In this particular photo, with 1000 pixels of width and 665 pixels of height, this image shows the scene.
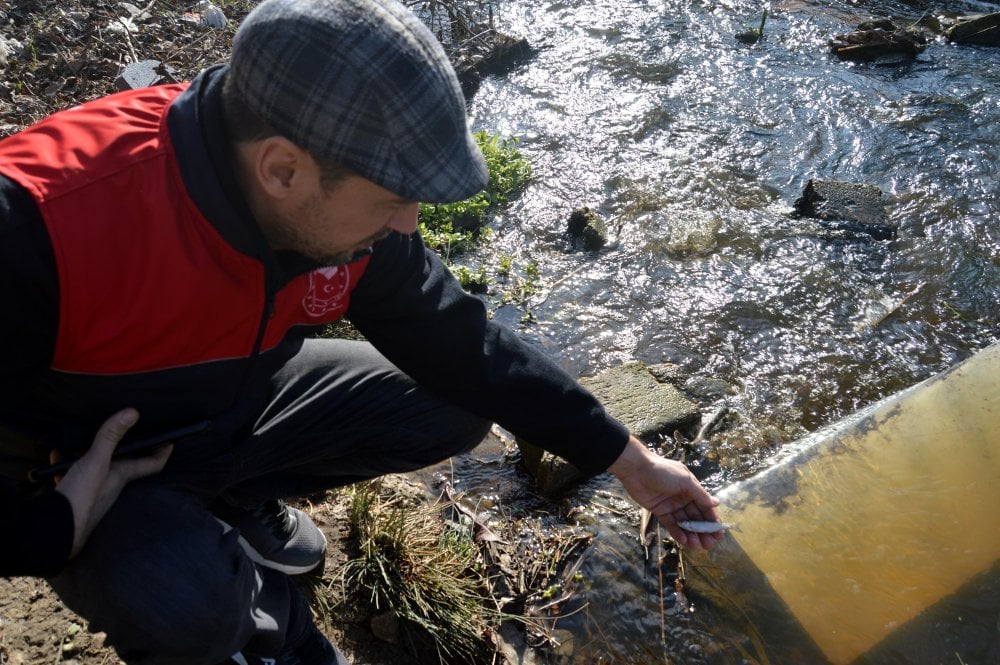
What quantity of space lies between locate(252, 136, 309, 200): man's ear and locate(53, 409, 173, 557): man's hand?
69 cm

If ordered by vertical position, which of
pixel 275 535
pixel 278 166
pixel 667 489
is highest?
pixel 278 166

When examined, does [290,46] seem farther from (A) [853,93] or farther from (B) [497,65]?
(A) [853,93]

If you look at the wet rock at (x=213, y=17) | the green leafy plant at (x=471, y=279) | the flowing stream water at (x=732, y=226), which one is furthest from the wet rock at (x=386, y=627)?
the wet rock at (x=213, y=17)

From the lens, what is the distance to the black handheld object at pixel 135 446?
6.53 ft

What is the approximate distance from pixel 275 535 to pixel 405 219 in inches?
51.2

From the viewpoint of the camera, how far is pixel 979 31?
785 cm

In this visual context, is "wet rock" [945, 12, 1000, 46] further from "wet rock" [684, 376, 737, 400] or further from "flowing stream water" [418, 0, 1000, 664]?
"wet rock" [684, 376, 737, 400]

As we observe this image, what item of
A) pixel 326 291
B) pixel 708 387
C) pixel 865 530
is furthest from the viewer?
pixel 708 387

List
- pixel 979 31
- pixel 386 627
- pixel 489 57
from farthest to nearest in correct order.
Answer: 1. pixel 979 31
2. pixel 489 57
3. pixel 386 627

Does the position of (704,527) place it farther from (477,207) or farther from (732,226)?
(732,226)

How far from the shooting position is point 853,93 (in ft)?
22.7

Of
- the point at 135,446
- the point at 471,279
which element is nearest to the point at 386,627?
the point at 135,446

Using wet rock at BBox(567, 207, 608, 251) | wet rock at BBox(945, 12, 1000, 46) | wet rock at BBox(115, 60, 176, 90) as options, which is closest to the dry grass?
wet rock at BBox(567, 207, 608, 251)

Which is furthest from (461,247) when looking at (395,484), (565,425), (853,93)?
(853,93)
